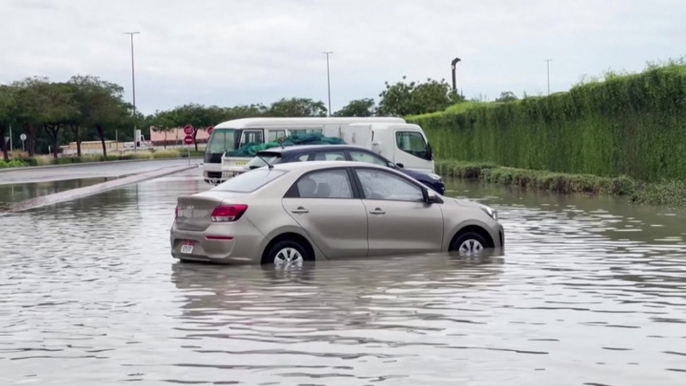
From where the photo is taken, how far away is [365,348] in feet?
31.3

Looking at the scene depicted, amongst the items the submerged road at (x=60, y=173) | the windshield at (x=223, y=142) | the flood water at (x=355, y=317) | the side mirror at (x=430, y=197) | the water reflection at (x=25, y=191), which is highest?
the windshield at (x=223, y=142)

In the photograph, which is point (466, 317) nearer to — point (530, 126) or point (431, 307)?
point (431, 307)

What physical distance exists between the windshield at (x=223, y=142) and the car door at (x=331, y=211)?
87.7 ft

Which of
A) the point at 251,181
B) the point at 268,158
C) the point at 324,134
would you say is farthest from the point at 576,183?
the point at 251,181

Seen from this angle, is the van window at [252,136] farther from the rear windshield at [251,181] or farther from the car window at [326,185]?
the car window at [326,185]

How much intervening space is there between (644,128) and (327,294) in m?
20.6

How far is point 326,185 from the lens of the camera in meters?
15.9

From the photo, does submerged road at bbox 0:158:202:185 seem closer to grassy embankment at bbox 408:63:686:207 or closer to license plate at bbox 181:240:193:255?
grassy embankment at bbox 408:63:686:207

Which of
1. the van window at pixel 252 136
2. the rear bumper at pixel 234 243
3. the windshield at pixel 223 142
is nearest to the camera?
the rear bumper at pixel 234 243

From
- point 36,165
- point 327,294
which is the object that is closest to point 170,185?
point 327,294

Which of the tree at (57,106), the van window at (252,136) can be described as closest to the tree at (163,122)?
the tree at (57,106)

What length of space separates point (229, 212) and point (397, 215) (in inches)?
91.5

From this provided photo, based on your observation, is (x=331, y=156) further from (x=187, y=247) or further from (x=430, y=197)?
(x=187, y=247)

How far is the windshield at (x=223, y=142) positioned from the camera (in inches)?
1679
